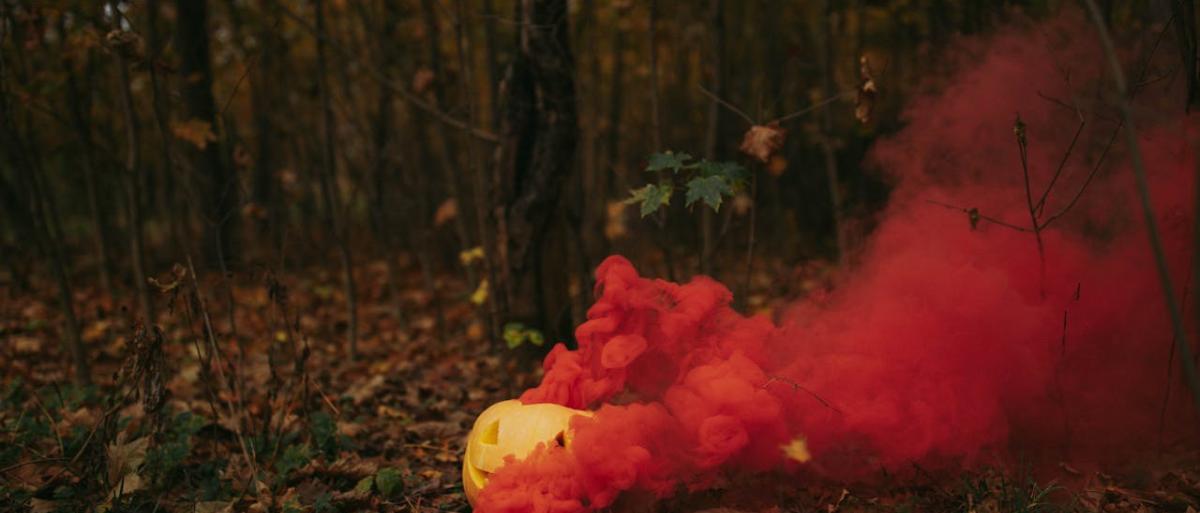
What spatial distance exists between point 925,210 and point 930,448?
1.09m

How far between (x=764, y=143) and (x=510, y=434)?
188 cm

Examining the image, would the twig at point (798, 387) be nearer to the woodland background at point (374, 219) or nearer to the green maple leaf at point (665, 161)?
the woodland background at point (374, 219)

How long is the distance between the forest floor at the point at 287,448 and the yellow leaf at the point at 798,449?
5.5 inches

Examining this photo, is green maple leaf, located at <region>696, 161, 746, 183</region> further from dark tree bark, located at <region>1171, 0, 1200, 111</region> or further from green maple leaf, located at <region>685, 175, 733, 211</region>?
dark tree bark, located at <region>1171, 0, 1200, 111</region>

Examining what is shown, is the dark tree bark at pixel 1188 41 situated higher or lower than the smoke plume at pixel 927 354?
higher

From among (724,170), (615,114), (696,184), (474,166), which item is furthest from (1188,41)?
(615,114)

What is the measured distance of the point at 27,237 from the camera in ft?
26.5

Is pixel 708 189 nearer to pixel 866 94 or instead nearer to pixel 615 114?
pixel 866 94

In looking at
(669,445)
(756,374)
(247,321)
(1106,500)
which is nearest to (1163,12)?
(1106,500)

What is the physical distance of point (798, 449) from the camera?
3.07 m

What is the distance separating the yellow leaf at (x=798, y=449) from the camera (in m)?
3.06

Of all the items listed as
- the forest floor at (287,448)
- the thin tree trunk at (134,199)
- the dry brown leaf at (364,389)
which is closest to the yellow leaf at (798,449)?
the forest floor at (287,448)

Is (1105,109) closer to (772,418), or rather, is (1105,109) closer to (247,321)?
(772,418)

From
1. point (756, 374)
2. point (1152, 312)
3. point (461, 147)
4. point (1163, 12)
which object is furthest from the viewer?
point (461, 147)
